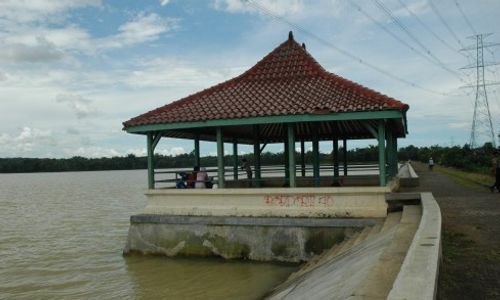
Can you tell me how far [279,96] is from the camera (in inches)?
525

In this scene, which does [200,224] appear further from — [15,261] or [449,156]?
[449,156]

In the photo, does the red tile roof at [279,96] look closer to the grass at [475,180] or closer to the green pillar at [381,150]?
the green pillar at [381,150]

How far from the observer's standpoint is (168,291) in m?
10.5

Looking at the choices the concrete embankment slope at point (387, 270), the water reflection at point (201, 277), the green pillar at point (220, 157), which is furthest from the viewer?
the green pillar at point (220, 157)

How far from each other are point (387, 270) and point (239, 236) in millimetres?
7112

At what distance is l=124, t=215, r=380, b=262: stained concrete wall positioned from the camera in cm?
1156

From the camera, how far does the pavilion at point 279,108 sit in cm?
1184

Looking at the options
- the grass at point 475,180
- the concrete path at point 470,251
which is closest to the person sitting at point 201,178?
the concrete path at point 470,251

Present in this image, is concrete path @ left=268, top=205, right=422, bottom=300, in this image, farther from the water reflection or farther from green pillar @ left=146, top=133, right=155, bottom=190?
green pillar @ left=146, top=133, right=155, bottom=190

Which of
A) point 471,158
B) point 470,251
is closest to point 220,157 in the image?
point 470,251

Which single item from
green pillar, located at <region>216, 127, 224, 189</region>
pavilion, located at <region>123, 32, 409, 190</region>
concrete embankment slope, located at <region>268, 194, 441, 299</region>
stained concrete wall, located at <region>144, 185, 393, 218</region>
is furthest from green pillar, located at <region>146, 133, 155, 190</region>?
concrete embankment slope, located at <region>268, 194, 441, 299</region>

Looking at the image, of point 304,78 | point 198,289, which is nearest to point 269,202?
point 198,289

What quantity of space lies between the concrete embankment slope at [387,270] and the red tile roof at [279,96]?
3.57 m

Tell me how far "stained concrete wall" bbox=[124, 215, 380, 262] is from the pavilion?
1141mm
